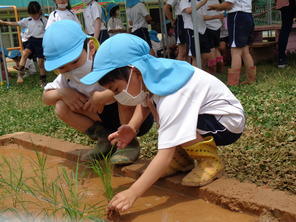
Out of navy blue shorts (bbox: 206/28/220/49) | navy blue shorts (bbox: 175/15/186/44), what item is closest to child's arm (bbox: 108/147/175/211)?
navy blue shorts (bbox: 175/15/186/44)

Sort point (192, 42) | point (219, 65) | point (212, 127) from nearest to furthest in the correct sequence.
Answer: point (212, 127)
point (192, 42)
point (219, 65)

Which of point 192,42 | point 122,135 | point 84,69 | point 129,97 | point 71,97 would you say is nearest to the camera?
point 129,97

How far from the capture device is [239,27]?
5.22m

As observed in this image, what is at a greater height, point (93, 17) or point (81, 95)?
point (93, 17)

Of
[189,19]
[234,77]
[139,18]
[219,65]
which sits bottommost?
[219,65]

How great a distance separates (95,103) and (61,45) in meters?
0.43

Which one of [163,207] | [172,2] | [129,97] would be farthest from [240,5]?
[163,207]

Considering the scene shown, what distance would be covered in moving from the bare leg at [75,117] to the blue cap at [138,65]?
90 cm

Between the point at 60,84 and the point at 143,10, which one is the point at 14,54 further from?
the point at 60,84

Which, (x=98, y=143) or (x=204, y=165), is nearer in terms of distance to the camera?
(x=204, y=165)

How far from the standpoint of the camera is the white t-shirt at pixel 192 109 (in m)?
1.99

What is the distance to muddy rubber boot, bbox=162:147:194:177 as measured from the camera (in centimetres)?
241

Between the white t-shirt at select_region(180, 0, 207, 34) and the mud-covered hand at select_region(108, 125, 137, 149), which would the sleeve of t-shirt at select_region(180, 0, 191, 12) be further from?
the mud-covered hand at select_region(108, 125, 137, 149)

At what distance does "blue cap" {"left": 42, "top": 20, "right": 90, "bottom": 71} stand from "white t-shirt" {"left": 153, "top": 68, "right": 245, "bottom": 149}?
→ 0.66m
